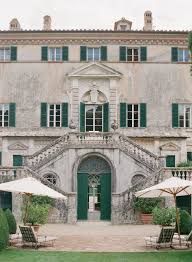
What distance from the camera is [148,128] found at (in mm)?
37250

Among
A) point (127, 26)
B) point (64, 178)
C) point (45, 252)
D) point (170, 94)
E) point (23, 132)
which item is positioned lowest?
point (45, 252)

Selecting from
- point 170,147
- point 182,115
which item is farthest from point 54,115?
point 182,115

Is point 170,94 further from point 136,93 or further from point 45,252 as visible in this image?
point 45,252

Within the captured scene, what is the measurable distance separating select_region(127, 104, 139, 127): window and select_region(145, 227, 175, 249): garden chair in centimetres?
1730

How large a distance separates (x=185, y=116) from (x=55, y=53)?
9293 millimetres

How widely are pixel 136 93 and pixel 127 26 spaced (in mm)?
6539

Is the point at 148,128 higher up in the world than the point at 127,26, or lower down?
lower down

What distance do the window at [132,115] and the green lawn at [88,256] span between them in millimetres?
18846

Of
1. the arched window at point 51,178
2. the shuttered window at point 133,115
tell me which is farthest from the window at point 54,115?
the arched window at point 51,178

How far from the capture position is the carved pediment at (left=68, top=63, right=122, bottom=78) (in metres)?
37.1

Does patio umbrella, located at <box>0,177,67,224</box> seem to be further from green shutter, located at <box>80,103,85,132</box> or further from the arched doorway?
green shutter, located at <box>80,103,85,132</box>

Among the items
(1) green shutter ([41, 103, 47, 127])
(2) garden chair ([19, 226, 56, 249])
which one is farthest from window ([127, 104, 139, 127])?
(2) garden chair ([19, 226, 56, 249])

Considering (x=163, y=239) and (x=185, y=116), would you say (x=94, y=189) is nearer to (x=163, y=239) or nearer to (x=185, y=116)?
(x=185, y=116)

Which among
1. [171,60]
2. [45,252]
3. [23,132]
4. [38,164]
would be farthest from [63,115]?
[45,252]
